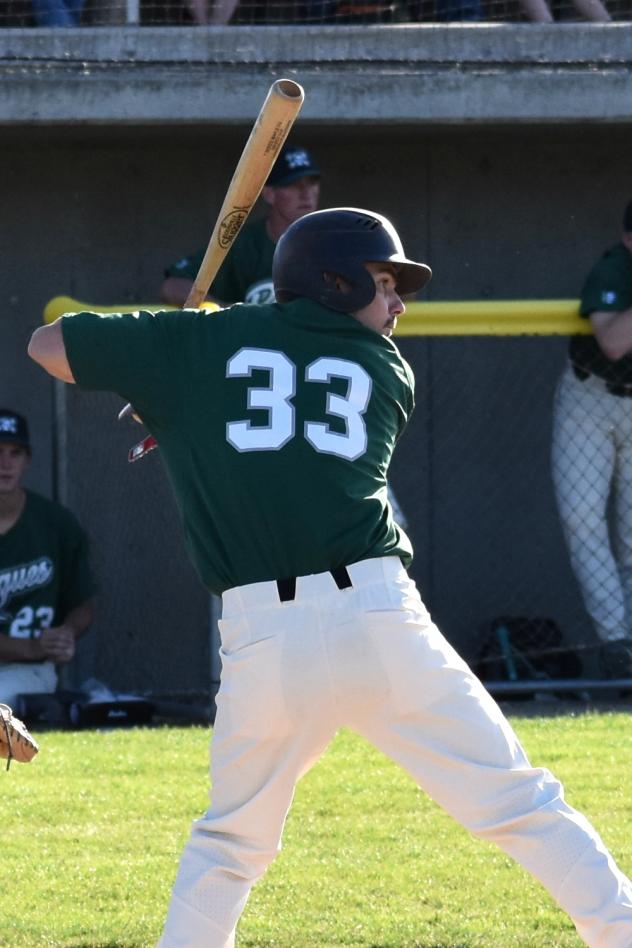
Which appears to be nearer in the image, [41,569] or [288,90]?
[288,90]

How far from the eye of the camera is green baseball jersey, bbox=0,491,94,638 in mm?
8070

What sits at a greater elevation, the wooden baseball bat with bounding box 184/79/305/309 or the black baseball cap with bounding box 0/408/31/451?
the wooden baseball bat with bounding box 184/79/305/309

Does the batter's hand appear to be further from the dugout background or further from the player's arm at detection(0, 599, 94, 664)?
the dugout background

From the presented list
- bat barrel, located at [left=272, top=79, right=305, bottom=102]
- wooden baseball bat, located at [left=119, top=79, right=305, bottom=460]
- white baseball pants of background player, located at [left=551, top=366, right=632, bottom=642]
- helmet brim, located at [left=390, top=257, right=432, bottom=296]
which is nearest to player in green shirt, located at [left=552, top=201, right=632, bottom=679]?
white baseball pants of background player, located at [left=551, top=366, right=632, bottom=642]

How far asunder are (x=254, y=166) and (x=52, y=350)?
2.98ft

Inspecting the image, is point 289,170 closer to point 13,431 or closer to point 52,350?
point 13,431

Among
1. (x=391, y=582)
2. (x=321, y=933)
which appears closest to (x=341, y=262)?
(x=391, y=582)

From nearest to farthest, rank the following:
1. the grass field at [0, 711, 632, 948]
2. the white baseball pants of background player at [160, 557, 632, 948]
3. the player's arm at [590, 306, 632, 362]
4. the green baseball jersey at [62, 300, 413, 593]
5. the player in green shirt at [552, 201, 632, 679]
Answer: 1. the white baseball pants of background player at [160, 557, 632, 948]
2. the green baseball jersey at [62, 300, 413, 593]
3. the grass field at [0, 711, 632, 948]
4. the player's arm at [590, 306, 632, 362]
5. the player in green shirt at [552, 201, 632, 679]

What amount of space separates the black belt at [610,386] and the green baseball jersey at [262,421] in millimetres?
4494

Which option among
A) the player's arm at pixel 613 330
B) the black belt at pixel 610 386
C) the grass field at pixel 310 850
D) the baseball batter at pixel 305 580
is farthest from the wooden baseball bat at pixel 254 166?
the black belt at pixel 610 386

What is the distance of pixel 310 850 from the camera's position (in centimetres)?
534

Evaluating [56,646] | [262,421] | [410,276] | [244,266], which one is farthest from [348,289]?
[56,646]

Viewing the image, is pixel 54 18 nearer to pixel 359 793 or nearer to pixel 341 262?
pixel 359 793

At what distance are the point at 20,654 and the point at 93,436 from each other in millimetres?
1313
